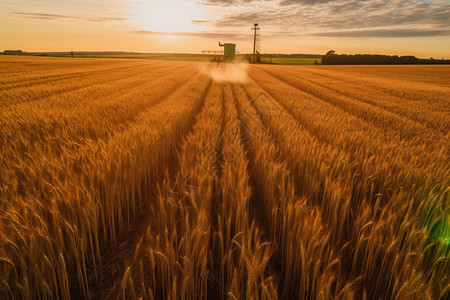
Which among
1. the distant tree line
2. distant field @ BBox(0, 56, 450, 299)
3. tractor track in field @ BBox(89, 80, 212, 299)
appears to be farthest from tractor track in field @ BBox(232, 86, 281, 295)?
the distant tree line

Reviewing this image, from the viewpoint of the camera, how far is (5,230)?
1588 mm

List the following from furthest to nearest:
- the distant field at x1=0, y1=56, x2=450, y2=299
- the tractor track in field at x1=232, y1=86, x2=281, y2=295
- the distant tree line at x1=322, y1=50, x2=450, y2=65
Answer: the distant tree line at x1=322, y1=50, x2=450, y2=65
the tractor track in field at x1=232, y1=86, x2=281, y2=295
the distant field at x1=0, y1=56, x2=450, y2=299

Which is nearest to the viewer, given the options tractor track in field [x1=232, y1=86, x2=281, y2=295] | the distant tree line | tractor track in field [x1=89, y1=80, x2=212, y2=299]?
tractor track in field [x1=89, y1=80, x2=212, y2=299]

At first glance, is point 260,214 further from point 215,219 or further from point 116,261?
point 116,261

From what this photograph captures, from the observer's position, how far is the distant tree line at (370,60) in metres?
59.7

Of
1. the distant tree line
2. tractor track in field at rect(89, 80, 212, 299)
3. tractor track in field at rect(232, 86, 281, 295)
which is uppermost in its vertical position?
the distant tree line

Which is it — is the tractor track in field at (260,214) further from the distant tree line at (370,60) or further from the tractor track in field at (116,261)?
the distant tree line at (370,60)

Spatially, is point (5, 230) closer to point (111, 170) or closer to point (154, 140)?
point (111, 170)

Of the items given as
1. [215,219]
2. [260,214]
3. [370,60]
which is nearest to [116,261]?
[215,219]

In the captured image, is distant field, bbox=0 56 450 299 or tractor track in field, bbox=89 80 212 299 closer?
distant field, bbox=0 56 450 299

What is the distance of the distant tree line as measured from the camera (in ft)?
196

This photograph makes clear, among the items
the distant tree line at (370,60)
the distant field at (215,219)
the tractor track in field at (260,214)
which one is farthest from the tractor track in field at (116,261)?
the distant tree line at (370,60)

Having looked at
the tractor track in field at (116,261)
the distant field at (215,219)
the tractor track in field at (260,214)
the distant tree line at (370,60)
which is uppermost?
the distant tree line at (370,60)

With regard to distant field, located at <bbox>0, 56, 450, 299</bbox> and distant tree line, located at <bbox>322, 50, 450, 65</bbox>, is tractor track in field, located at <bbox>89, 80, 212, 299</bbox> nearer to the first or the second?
distant field, located at <bbox>0, 56, 450, 299</bbox>
